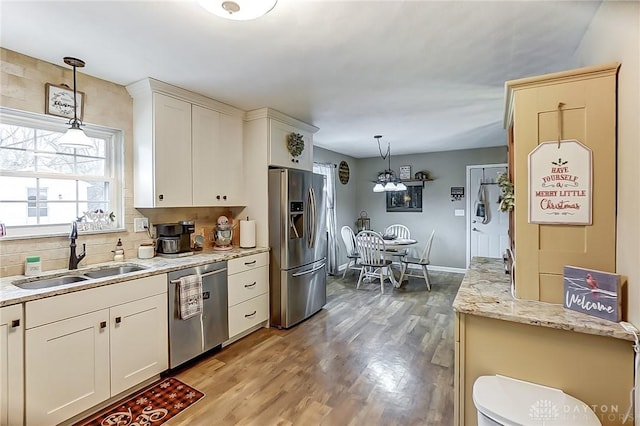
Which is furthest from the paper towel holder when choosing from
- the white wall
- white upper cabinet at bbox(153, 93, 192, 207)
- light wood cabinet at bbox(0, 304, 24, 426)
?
the white wall

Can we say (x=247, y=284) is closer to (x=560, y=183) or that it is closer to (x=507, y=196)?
(x=507, y=196)

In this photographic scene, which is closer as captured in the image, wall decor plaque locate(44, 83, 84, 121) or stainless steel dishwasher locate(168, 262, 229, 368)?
wall decor plaque locate(44, 83, 84, 121)

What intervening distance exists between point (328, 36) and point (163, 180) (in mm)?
1823

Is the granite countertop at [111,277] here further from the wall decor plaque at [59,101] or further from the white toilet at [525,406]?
the white toilet at [525,406]

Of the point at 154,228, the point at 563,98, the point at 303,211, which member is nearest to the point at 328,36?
the point at 563,98

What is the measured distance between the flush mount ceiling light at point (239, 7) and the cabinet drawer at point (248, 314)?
7.93ft

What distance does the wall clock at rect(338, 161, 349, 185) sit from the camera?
633 cm

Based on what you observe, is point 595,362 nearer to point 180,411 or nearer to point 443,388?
point 443,388

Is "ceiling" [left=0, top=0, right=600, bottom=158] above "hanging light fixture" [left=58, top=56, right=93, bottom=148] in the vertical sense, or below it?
above

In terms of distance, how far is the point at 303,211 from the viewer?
3.61 meters

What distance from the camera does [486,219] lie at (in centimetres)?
579

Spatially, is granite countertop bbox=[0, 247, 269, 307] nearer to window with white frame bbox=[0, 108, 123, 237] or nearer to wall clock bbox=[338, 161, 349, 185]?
window with white frame bbox=[0, 108, 123, 237]

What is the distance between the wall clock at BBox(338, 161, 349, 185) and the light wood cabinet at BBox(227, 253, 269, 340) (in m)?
3.27

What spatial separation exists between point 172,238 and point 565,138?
2989 mm
